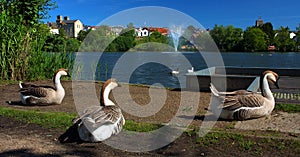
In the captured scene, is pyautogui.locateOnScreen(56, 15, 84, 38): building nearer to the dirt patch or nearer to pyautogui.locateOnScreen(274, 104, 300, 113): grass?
the dirt patch

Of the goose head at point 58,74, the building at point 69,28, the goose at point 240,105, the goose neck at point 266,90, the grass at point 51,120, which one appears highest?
the building at point 69,28

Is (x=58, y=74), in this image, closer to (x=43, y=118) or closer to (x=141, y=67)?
(x=43, y=118)

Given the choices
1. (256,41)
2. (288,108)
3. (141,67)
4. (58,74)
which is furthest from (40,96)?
(256,41)

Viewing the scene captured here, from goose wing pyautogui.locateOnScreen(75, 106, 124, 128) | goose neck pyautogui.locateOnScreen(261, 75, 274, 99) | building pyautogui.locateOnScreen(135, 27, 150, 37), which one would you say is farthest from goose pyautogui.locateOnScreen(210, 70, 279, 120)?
building pyautogui.locateOnScreen(135, 27, 150, 37)

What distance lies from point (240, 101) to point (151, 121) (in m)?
2.19

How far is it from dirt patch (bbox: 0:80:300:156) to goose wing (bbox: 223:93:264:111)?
1.36ft

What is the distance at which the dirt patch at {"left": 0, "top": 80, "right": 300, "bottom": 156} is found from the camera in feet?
17.8

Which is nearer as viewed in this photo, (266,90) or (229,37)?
(266,90)

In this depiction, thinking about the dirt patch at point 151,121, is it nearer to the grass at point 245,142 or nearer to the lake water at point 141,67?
the grass at point 245,142

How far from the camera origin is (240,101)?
299 inches

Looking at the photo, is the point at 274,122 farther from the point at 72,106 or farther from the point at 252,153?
the point at 72,106

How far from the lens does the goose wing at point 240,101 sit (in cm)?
753

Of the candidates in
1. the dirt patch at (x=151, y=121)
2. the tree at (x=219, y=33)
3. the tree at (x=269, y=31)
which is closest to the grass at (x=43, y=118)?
the dirt patch at (x=151, y=121)

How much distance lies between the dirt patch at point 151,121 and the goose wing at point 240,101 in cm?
41
